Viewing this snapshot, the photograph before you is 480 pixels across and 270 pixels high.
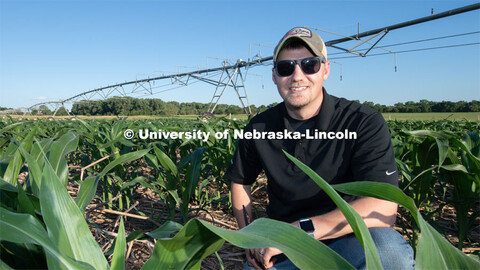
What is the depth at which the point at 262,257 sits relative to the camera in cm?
149

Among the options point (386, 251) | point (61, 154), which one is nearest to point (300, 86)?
point (386, 251)

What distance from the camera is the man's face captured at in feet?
6.24

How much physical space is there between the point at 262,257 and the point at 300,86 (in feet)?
3.50

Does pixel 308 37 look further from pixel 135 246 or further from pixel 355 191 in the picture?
pixel 135 246

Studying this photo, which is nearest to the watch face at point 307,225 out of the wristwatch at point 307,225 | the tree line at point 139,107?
the wristwatch at point 307,225

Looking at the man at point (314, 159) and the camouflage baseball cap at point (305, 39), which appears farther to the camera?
the camouflage baseball cap at point (305, 39)

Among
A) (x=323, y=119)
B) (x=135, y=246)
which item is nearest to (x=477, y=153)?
(x=323, y=119)

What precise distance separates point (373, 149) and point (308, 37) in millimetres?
818

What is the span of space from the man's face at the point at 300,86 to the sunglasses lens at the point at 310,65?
25 millimetres

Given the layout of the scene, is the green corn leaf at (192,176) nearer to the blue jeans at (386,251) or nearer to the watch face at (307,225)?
the watch face at (307,225)

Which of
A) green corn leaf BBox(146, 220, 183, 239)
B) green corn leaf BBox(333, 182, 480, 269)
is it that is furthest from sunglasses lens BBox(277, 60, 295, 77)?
green corn leaf BBox(333, 182, 480, 269)

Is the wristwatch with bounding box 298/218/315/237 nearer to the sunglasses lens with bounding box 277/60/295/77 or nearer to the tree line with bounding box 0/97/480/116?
the sunglasses lens with bounding box 277/60/295/77

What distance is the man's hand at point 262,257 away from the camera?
4.78 feet

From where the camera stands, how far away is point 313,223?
60.7 inches
